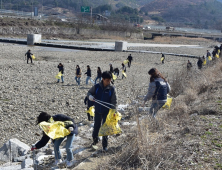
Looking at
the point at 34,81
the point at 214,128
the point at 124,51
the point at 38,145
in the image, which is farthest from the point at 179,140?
the point at 124,51

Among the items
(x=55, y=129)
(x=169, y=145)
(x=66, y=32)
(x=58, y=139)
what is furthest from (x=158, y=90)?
(x=66, y=32)

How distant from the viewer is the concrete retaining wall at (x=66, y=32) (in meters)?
50.3

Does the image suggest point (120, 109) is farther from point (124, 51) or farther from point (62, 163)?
point (124, 51)

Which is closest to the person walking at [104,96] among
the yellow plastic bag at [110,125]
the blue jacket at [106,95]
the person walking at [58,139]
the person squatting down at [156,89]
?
the blue jacket at [106,95]

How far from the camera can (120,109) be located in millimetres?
9406

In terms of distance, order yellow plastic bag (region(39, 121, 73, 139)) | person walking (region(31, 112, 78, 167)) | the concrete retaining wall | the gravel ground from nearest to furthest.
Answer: yellow plastic bag (region(39, 121, 73, 139))
person walking (region(31, 112, 78, 167))
the gravel ground
the concrete retaining wall

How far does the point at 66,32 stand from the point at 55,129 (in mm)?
57489

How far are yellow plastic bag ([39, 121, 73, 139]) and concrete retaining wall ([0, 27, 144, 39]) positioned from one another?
4670cm

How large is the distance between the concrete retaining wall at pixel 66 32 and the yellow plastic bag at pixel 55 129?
1839 inches

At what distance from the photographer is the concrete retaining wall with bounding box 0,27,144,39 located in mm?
50350

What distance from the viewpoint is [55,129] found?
15.6ft

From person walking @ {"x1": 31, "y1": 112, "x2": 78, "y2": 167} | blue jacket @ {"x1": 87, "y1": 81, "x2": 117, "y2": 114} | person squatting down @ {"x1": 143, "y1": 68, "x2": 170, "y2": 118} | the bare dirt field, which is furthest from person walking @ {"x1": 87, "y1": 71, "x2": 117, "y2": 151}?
person squatting down @ {"x1": 143, "y1": 68, "x2": 170, "y2": 118}

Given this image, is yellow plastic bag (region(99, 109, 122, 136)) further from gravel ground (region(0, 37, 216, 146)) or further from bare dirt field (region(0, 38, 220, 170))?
gravel ground (region(0, 37, 216, 146))

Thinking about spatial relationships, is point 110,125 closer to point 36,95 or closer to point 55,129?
point 55,129
